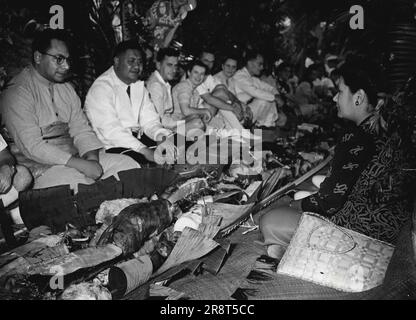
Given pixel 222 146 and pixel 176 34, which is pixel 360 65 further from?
pixel 176 34

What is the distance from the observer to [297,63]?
8680 mm

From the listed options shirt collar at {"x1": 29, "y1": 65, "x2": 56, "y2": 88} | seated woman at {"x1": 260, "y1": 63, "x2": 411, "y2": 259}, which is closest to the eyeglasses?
shirt collar at {"x1": 29, "y1": 65, "x2": 56, "y2": 88}

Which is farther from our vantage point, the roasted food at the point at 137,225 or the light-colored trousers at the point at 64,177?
the light-colored trousers at the point at 64,177

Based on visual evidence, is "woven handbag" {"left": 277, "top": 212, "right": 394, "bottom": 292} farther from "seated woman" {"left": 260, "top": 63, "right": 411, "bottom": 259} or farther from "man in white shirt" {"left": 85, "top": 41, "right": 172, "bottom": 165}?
"man in white shirt" {"left": 85, "top": 41, "right": 172, "bottom": 165}

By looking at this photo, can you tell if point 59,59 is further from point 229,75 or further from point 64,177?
point 229,75

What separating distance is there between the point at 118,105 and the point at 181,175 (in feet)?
3.93

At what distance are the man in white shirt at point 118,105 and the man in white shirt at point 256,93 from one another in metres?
2.82

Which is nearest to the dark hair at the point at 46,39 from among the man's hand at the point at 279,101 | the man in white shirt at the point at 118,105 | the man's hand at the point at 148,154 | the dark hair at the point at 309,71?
the man in white shirt at the point at 118,105

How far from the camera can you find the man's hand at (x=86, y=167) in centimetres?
289

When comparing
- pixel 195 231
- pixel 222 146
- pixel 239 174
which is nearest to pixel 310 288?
pixel 195 231

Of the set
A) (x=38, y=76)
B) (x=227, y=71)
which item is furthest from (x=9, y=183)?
(x=227, y=71)

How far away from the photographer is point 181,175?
3.08 m

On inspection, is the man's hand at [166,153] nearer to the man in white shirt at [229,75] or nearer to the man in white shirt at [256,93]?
the man in white shirt at [229,75]
